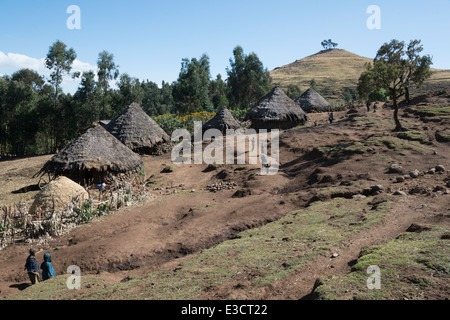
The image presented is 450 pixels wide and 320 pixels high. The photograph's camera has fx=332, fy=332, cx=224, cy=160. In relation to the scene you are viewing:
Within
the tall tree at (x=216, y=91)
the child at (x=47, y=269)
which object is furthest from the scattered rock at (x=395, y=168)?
the tall tree at (x=216, y=91)

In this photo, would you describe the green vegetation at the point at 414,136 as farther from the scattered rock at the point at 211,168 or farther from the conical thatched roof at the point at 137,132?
the conical thatched roof at the point at 137,132

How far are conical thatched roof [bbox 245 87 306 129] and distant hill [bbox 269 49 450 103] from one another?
3767 cm

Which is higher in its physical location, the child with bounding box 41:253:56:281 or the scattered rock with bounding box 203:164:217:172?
the scattered rock with bounding box 203:164:217:172

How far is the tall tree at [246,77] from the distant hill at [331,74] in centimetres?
2208

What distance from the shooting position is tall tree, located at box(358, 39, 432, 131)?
1648 centimetres

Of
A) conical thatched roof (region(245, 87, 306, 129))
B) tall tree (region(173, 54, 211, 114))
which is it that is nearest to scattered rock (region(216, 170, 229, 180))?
conical thatched roof (region(245, 87, 306, 129))

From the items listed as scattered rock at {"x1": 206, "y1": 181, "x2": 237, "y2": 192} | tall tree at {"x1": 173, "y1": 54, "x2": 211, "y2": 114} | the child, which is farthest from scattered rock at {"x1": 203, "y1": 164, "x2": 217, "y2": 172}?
tall tree at {"x1": 173, "y1": 54, "x2": 211, "y2": 114}

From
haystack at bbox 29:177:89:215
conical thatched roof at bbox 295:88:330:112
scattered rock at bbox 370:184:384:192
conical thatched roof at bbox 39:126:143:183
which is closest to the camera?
haystack at bbox 29:177:89:215

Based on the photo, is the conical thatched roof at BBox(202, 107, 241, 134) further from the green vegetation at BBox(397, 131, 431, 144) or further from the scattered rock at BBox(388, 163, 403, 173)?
the scattered rock at BBox(388, 163, 403, 173)

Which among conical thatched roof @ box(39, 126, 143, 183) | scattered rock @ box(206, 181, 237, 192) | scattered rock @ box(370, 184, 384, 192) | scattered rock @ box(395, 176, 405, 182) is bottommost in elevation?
scattered rock @ box(206, 181, 237, 192)

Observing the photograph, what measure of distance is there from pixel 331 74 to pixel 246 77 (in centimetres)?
4718

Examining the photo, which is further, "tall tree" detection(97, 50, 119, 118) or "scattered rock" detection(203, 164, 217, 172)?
"tall tree" detection(97, 50, 119, 118)

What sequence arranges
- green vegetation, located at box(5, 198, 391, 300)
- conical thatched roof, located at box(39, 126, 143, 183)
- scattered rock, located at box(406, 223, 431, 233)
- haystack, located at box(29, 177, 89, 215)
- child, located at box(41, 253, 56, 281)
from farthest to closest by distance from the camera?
conical thatched roof, located at box(39, 126, 143, 183), haystack, located at box(29, 177, 89, 215), child, located at box(41, 253, 56, 281), scattered rock, located at box(406, 223, 431, 233), green vegetation, located at box(5, 198, 391, 300)
